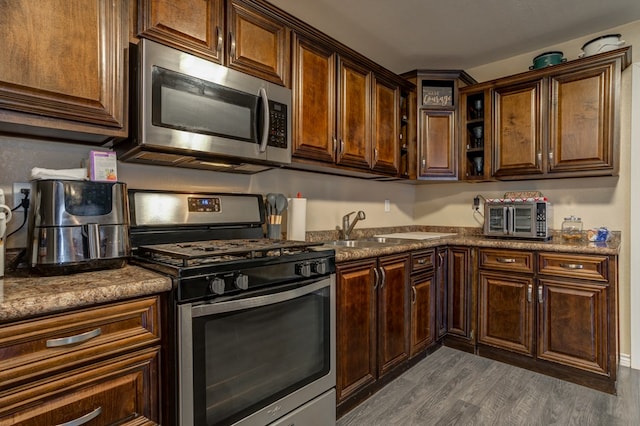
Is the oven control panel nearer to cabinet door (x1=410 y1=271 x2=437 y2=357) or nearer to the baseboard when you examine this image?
cabinet door (x1=410 y1=271 x2=437 y2=357)

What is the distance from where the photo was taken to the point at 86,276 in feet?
3.81

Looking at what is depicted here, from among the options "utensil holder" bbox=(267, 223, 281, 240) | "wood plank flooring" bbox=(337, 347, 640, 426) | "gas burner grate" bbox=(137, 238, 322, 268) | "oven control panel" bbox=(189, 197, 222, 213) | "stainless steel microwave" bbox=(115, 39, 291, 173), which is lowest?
"wood plank flooring" bbox=(337, 347, 640, 426)

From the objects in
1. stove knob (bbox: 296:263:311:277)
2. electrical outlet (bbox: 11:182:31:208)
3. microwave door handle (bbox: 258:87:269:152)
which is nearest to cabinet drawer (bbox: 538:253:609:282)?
stove knob (bbox: 296:263:311:277)

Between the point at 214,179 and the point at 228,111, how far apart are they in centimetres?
49

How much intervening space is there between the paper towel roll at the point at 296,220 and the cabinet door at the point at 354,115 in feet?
1.30

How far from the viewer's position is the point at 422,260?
2.48 m

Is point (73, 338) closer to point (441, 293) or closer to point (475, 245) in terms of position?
point (441, 293)

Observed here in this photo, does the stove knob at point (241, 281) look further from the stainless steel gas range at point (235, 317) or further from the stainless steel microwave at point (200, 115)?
the stainless steel microwave at point (200, 115)

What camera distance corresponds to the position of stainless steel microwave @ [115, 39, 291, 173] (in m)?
1.36

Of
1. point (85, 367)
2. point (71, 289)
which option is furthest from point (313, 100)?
point (85, 367)

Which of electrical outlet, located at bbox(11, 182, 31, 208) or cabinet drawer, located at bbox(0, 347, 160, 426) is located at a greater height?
electrical outlet, located at bbox(11, 182, 31, 208)

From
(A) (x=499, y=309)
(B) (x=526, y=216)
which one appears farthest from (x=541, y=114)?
(A) (x=499, y=309)

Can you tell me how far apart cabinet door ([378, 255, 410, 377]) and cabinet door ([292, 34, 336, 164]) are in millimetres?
793

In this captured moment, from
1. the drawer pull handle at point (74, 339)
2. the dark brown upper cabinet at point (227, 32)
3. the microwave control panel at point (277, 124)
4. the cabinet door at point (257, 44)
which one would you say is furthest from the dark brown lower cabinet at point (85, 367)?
the cabinet door at point (257, 44)
